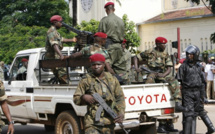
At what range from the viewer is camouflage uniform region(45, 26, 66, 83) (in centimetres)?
950

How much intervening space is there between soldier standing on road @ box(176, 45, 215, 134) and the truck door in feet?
9.69

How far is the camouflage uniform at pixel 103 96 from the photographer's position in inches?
246

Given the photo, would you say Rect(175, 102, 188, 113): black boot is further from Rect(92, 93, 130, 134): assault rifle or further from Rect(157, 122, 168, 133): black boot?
Rect(92, 93, 130, 134): assault rifle

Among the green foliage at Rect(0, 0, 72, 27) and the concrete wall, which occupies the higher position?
the green foliage at Rect(0, 0, 72, 27)

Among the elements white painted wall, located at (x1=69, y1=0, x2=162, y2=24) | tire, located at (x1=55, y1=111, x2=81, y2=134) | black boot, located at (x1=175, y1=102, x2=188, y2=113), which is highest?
white painted wall, located at (x1=69, y1=0, x2=162, y2=24)

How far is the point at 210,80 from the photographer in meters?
19.1

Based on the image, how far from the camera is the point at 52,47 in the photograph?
9.53 metres

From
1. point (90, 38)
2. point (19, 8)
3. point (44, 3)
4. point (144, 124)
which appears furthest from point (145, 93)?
point (19, 8)

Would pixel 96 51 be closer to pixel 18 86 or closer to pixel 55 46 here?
pixel 55 46

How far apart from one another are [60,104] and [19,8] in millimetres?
20696

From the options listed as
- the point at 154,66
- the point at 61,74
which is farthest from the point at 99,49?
the point at 154,66

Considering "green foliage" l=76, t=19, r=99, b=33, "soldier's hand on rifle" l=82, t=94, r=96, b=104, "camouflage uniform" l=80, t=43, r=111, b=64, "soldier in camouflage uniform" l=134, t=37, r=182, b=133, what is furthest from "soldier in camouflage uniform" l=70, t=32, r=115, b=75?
"green foliage" l=76, t=19, r=99, b=33

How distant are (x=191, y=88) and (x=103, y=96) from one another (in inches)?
126

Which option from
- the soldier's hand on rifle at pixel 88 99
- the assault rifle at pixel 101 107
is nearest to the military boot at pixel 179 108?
the assault rifle at pixel 101 107
